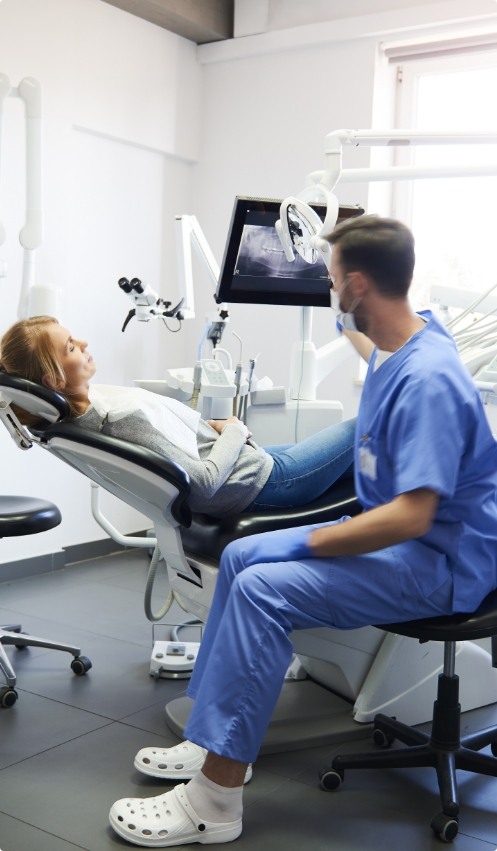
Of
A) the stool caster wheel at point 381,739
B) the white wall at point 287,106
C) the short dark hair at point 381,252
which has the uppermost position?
the white wall at point 287,106

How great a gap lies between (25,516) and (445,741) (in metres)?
1.20

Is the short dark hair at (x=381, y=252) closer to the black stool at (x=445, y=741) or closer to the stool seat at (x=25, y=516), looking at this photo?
the black stool at (x=445, y=741)

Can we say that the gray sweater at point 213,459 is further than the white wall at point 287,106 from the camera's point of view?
No

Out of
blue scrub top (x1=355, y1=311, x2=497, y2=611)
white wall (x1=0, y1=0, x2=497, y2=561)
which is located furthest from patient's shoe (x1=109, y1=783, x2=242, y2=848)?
white wall (x1=0, y1=0, x2=497, y2=561)

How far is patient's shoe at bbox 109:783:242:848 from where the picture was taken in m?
1.66

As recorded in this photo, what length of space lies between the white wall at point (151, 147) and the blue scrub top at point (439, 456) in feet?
6.70

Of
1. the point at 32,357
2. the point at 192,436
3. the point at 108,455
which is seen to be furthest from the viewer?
the point at 192,436

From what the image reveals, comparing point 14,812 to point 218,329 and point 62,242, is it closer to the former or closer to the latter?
point 218,329

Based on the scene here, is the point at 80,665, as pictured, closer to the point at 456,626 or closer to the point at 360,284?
the point at 456,626

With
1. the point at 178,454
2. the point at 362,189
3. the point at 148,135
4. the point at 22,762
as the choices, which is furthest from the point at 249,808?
the point at 148,135

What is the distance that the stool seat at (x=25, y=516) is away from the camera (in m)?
2.37

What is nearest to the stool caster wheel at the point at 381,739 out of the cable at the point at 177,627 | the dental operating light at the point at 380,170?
the cable at the point at 177,627

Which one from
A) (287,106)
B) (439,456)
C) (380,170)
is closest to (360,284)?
(439,456)

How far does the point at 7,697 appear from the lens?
89.7 inches
